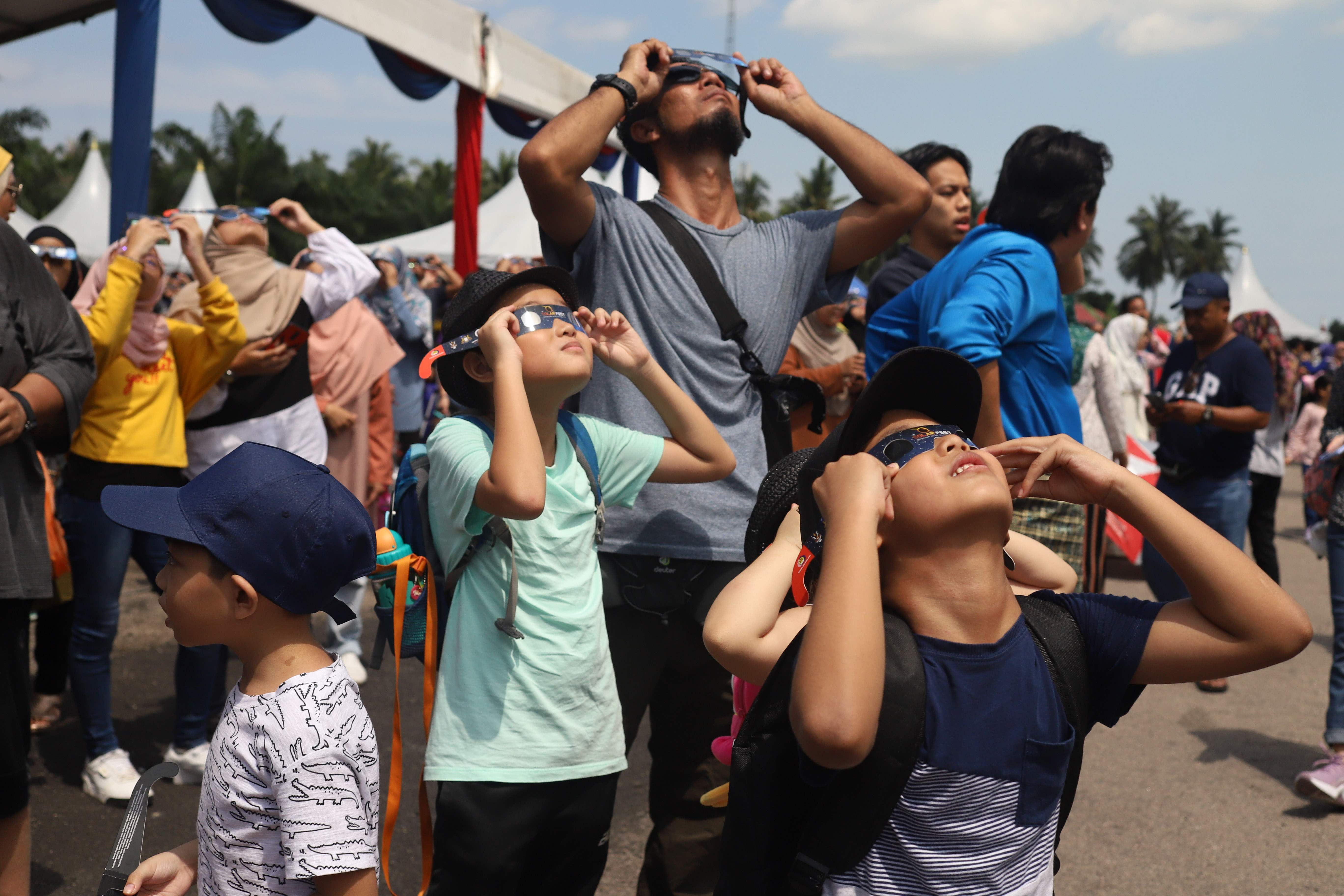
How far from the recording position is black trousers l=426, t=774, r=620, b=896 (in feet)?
7.08

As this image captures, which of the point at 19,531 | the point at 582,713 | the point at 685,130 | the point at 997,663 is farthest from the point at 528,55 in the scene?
the point at 997,663

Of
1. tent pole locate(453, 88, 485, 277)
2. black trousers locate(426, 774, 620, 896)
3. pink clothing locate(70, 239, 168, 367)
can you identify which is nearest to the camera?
black trousers locate(426, 774, 620, 896)

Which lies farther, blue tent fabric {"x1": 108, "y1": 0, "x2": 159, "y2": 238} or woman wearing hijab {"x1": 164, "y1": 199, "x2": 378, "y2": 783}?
blue tent fabric {"x1": 108, "y1": 0, "x2": 159, "y2": 238}

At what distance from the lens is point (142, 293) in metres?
3.97

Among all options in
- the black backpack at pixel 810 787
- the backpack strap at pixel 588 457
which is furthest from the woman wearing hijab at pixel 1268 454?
the black backpack at pixel 810 787

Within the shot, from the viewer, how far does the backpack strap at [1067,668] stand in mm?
1670

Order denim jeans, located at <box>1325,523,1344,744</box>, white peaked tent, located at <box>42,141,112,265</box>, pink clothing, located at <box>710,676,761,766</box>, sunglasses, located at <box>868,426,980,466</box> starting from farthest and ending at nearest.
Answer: white peaked tent, located at <box>42,141,112,265</box> < denim jeans, located at <box>1325,523,1344,744</box> < pink clothing, located at <box>710,676,761,766</box> < sunglasses, located at <box>868,426,980,466</box>

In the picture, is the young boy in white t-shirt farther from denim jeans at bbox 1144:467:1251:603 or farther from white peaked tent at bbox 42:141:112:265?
white peaked tent at bbox 42:141:112:265

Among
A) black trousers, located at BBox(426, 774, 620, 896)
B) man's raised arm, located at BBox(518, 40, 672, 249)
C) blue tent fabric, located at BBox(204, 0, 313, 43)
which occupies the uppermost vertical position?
blue tent fabric, located at BBox(204, 0, 313, 43)

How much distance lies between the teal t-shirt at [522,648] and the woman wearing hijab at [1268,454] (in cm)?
576

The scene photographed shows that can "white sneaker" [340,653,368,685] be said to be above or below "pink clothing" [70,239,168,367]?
below

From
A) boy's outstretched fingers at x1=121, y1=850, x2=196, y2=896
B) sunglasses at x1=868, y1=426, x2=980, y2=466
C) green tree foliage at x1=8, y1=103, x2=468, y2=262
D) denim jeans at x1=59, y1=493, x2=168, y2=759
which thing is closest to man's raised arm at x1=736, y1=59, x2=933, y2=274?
sunglasses at x1=868, y1=426, x2=980, y2=466

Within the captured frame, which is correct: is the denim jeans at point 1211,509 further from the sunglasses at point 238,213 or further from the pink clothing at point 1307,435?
the pink clothing at point 1307,435

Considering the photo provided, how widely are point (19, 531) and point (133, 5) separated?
347 centimetres
